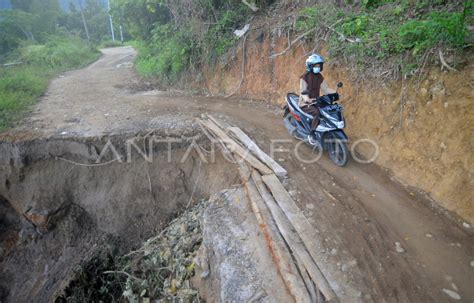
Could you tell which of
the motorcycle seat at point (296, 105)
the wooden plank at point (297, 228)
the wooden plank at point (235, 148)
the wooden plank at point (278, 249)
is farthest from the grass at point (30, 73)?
the motorcycle seat at point (296, 105)

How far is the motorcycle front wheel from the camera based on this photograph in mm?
5098

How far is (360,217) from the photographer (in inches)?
156

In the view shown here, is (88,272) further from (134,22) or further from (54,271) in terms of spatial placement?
(134,22)

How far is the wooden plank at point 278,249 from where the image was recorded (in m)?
2.98

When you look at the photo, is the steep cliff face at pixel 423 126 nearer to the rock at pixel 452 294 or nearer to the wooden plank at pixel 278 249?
the rock at pixel 452 294

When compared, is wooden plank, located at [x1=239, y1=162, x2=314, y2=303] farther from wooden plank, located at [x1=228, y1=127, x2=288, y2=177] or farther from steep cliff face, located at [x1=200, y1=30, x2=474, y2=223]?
steep cliff face, located at [x1=200, y1=30, x2=474, y2=223]

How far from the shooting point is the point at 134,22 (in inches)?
531

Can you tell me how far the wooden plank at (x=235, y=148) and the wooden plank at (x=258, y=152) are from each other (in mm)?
115

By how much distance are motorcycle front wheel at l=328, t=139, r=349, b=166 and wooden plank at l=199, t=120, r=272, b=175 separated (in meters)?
1.37

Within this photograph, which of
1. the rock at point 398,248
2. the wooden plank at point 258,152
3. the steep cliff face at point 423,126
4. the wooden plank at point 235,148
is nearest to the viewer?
the rock at point 398,248

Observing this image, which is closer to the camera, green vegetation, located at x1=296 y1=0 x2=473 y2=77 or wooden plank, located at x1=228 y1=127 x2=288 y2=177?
green vegetation, located at x1=296 y1=0 x2=473 y2=77

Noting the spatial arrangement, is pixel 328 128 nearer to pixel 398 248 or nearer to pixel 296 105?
pixel 296 105

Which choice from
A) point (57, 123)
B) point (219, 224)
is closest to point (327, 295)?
point (219, 224)

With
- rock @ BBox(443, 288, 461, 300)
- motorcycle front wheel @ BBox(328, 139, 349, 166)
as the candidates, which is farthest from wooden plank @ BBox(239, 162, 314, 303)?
motorcycle front wheel @ BBox(328, 139, 349, 166)
